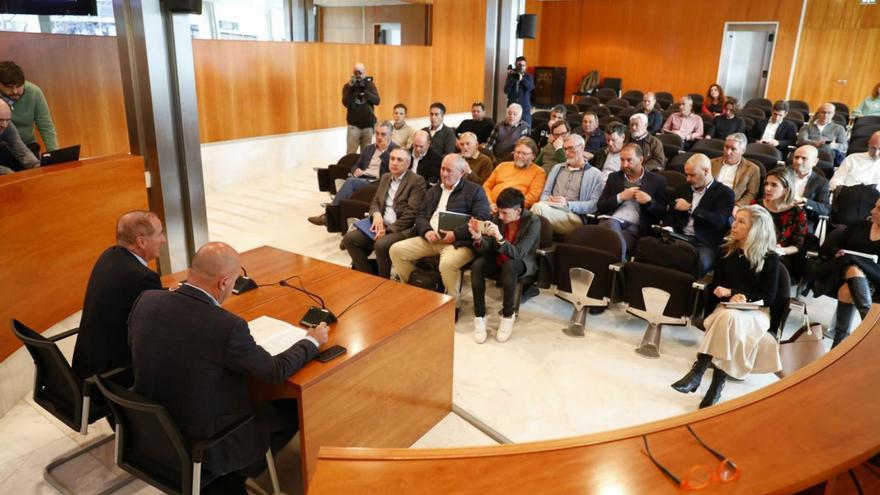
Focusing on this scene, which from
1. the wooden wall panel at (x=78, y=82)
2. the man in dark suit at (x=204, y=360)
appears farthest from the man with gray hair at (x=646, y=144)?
Answer: the wooden wall panel at (x=78, y=82)

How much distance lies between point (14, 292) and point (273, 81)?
21.1 feet

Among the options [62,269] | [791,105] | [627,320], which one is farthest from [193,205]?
[791,105]

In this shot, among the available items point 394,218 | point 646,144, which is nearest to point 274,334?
point 394,218

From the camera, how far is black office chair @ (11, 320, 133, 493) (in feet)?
7.81

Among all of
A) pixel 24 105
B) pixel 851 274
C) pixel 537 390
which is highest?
pixel 24 105

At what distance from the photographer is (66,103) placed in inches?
260

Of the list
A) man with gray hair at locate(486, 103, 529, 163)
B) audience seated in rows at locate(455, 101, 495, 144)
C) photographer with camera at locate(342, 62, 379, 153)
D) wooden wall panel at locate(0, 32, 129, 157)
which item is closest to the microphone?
man with gray hair at locate(486, 103, 529, 163)

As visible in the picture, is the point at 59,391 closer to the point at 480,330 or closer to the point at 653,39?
the point at 480,330

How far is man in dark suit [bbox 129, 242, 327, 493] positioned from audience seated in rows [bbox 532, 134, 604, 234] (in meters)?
3.10

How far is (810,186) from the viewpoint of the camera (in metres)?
5.05

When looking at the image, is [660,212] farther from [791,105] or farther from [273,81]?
[791,105]

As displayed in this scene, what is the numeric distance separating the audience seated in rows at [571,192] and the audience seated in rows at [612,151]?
0.51 metres

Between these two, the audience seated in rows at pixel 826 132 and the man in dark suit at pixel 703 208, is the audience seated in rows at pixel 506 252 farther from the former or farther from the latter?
the audience seated in rows at pixel 826 132

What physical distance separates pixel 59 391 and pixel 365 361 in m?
1.33
